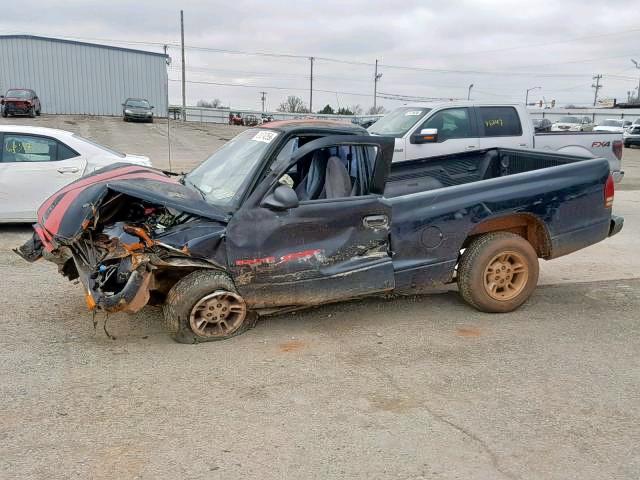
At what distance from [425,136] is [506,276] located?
4.88m

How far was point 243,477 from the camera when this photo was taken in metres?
2.98

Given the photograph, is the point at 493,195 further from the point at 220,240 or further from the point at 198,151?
the point at 198,151

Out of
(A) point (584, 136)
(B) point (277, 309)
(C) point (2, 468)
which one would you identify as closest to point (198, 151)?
(A) point (584, 136)

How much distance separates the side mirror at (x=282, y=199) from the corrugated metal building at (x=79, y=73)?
48.4 metres

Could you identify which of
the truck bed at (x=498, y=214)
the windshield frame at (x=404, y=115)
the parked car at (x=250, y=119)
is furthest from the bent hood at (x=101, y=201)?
the parked car at (x=250, y=119)

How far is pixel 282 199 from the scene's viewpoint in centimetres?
441

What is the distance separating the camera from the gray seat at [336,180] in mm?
4941

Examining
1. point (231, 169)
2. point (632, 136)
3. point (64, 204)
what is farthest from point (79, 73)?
point (231, 169)

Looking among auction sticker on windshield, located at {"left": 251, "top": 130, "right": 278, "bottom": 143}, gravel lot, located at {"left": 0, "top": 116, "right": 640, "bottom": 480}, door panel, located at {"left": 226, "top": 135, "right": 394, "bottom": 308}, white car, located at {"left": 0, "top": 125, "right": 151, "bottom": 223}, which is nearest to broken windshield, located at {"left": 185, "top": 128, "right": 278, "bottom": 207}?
auction sticker on windshield, located at {"left": 251, "top": 130, "right": 278, "bottom": 143}

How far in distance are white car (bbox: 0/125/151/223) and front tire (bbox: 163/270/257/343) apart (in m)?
4.75

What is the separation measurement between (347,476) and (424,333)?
216 centimetres

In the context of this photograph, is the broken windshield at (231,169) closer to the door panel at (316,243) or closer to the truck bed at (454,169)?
the door panel at (316,243)

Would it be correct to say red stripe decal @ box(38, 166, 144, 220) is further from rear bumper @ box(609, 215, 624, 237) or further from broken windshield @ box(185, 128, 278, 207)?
rear bumper @ box(609, 215, 624, 237)

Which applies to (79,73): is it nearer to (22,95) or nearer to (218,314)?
(22,95)
